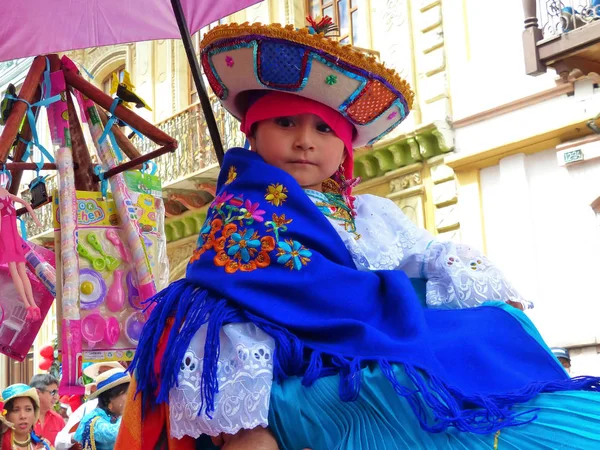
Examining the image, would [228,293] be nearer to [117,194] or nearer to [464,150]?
[117,194]

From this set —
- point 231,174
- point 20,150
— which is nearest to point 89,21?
Answer: point 20,150

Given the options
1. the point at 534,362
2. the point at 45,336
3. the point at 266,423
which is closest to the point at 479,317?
the point at 534,362

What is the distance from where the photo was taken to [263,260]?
252cm

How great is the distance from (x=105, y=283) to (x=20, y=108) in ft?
2.75

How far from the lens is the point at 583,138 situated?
33.5 ft

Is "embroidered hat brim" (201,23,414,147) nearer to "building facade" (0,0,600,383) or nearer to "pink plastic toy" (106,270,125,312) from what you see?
"pink plastic toy" (106,270,125,312)

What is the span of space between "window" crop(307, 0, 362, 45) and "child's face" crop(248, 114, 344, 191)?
10583mm

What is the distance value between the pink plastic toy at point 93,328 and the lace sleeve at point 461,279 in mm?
1810

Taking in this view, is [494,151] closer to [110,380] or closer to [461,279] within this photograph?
[110,380]

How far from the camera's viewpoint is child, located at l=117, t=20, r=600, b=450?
2230 mm

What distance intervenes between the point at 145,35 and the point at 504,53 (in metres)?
7.39

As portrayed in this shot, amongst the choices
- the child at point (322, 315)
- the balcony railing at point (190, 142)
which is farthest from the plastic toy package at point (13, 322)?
the balcony railing at point (190, 142)

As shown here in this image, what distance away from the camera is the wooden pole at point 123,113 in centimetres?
429

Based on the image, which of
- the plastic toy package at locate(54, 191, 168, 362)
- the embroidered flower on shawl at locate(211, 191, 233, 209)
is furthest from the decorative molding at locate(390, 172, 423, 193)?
the embroidered flower on shawl at locate(211, 191, 233, 209)
